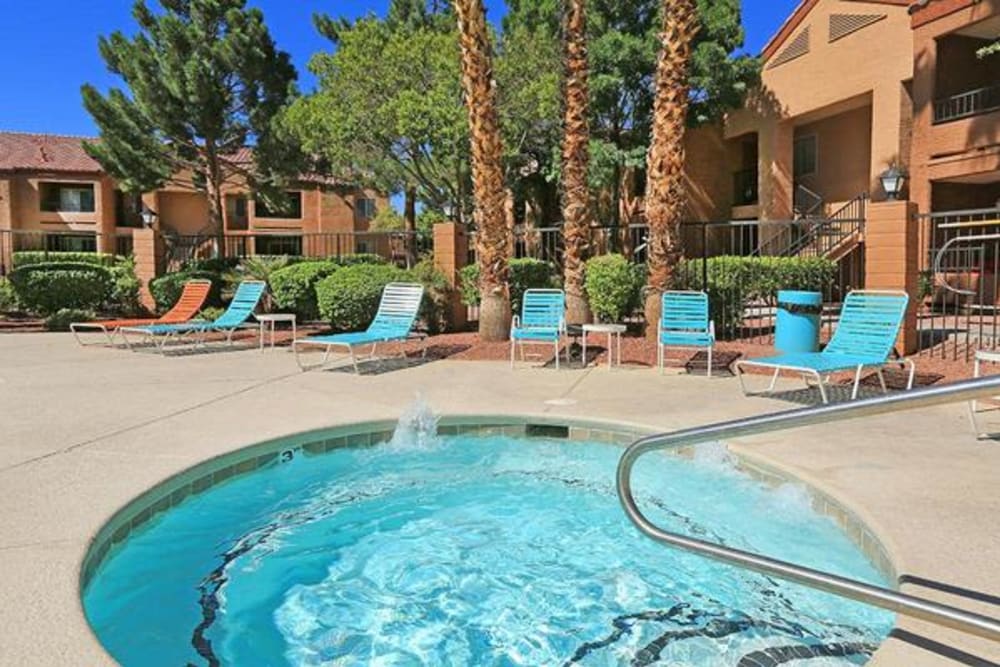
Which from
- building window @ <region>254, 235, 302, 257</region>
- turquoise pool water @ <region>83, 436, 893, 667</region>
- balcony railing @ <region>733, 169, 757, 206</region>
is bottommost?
turquoise pool water @ <region>83, 436, 893, 667</region>

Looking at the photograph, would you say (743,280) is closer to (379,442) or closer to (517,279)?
(517,279)

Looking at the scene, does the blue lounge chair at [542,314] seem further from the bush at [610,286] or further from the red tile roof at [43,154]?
the red tile roof at [43,154]

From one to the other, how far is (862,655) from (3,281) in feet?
64.4

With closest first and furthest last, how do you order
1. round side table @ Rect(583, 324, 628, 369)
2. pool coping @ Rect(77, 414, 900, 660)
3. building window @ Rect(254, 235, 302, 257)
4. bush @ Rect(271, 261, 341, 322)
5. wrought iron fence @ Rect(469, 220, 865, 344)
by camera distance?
pool coping @ Rect(77, 414, 900, 660) → round side table @ Rect(583, 324, 628, 369) → wrought iron fence @ Rect(469, 220, 865, 344) → bush @ Rect(271, 261, 341, 322) → building window @ Rect(254, 235, 302, 257)

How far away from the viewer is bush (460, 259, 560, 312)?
1378 cm

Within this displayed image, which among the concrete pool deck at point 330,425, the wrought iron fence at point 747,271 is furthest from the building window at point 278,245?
the concrete pool deck at point 330,425

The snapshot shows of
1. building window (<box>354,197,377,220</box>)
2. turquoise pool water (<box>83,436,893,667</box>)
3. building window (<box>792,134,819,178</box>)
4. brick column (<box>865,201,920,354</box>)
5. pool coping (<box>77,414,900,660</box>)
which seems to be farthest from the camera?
building window (<box>354,197,377,220</box>)

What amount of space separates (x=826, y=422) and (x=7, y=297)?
1936 cm

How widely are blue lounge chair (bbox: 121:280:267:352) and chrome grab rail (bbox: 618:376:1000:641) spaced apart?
10.6 meters

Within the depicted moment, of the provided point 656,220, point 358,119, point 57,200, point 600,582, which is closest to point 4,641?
point 600,582

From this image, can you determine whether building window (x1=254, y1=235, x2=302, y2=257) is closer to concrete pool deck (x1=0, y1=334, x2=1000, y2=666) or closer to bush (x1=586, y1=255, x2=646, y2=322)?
concrete pool deck (x1=0, y1=334, x2=1000, y2=666)

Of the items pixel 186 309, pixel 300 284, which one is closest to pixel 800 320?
pixel 300 284

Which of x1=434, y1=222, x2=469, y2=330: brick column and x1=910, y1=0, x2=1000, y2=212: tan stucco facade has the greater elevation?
x1=910, y1=0, x2=1000, y2=212: tan stucco facade

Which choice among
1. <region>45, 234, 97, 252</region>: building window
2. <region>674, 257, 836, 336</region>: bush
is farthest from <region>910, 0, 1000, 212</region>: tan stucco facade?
<region>45, 234, 97, 252</region>: building window
